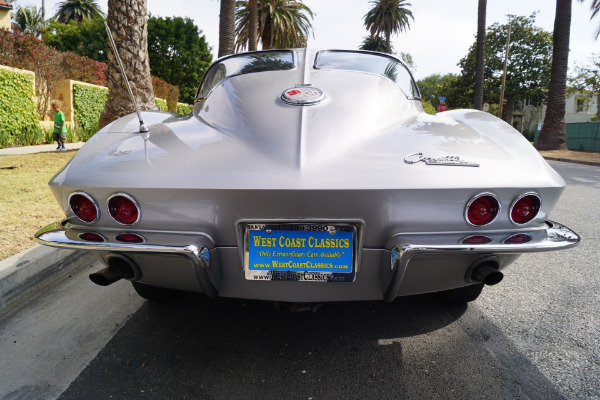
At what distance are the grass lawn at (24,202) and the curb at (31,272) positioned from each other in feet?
0.70

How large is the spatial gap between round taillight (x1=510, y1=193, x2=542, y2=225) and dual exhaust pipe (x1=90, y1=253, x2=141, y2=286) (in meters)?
1.69

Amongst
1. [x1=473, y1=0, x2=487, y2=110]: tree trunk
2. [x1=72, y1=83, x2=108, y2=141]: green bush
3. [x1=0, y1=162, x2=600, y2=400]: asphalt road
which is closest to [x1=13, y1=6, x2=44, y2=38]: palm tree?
[x1=72, y1=83, x2=108, y2=141]: green bush

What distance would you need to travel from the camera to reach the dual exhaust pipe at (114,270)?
6.03 feet

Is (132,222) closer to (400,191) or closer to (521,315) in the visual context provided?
(400,191)

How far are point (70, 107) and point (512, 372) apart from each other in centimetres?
1653

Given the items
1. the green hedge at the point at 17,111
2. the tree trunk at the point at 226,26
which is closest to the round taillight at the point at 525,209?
the tree trunk at the point at 226,26

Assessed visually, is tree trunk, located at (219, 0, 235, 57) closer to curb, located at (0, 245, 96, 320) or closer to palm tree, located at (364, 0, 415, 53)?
curb, located at (0, 245, 96, 320)

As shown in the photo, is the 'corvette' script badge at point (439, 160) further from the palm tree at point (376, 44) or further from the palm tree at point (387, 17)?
the palm tree at point (376, 44)

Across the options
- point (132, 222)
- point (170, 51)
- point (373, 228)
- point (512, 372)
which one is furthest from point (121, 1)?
point (170, 51)

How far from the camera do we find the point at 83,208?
1.84 metres

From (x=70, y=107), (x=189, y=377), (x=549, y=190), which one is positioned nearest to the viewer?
(x=549, y=190)

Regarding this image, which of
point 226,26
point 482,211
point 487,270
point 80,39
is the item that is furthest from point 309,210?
point 80,39

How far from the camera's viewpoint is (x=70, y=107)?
49.1 ft

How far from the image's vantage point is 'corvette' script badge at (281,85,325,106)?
215cm
